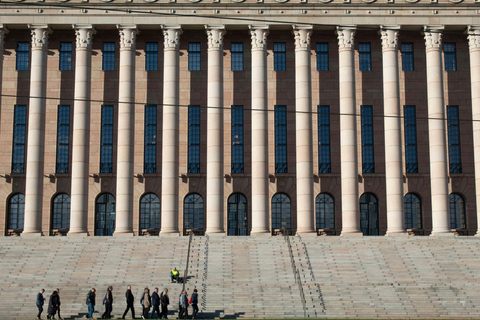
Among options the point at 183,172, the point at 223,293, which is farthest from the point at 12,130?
the point at 223,293

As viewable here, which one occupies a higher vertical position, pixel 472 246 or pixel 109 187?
pixel 109 187

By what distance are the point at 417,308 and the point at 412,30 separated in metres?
26.8

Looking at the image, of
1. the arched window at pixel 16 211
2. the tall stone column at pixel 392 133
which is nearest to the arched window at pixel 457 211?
the tall stone column at pixel 392 133

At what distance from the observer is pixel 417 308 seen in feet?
142

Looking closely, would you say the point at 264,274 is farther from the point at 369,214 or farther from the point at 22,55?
the point at 22,55

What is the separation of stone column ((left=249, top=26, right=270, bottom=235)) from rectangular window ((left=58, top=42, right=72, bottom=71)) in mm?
14235

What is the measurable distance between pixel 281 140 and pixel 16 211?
67.6 ft

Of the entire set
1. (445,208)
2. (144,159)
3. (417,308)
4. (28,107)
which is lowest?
(417,308)

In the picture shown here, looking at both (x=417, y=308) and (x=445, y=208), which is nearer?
(x=417, y=308)

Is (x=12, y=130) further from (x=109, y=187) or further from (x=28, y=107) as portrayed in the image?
(x=109, y=187)

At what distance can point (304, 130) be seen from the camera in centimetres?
6081

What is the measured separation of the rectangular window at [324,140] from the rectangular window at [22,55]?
2267 cm

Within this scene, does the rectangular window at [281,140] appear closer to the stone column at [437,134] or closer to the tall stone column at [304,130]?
the tall stone column at [304,130]

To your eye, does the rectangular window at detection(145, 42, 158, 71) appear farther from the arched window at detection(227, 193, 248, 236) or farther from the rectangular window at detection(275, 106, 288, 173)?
the arched window at detection(227, 193, 248, 236)
